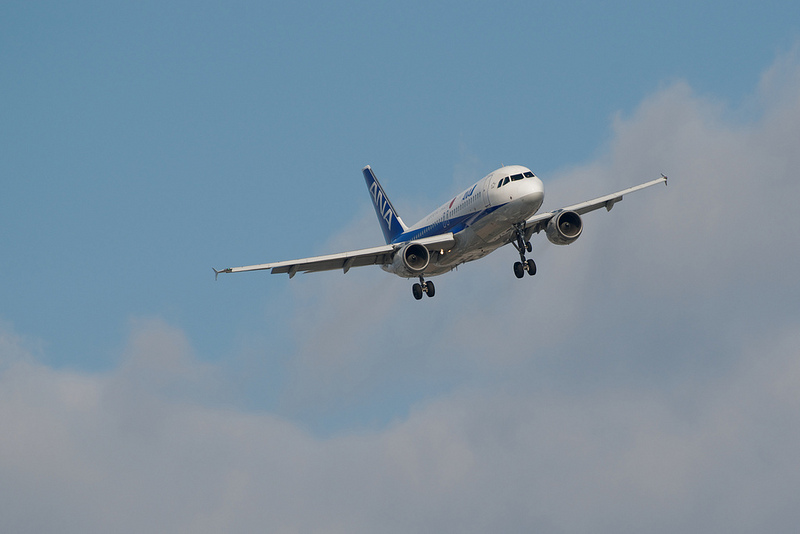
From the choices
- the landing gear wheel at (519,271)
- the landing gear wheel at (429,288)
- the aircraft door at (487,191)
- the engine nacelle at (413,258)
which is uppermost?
the aircraft door at (487,191)

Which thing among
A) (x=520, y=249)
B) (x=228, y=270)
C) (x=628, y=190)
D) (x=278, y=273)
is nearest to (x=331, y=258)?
(x=278, y=273)

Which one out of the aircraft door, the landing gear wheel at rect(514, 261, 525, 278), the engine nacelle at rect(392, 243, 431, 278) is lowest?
the landing gear wheel at rect(514, 261, 525, 278)

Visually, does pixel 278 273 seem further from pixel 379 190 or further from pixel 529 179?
pixel 379 190

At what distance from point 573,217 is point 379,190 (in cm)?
2601

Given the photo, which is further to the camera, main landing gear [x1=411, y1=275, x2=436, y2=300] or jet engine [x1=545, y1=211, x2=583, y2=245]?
main landing gear [x1=411, y1=275, x2=436, y2=300]

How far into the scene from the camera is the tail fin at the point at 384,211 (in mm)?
74938

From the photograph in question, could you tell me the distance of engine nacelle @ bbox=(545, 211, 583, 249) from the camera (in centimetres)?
5772

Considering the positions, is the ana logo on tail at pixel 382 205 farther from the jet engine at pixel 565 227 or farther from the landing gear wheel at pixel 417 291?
the jet engine at pixel 565 227

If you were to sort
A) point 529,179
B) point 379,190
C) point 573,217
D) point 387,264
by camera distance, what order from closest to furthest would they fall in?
point 529,179 < point 573,217 < point 387,264 < point 379,190

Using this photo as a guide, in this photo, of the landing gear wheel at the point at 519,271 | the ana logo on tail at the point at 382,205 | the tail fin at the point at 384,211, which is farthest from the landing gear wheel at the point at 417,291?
the ana logo on tail at the point at 382,205

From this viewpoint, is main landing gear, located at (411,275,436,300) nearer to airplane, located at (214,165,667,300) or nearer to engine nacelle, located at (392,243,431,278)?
airplane, located at (214,165,667,300)

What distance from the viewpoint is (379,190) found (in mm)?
80875

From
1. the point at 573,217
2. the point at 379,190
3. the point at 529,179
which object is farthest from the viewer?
the point at 379,190

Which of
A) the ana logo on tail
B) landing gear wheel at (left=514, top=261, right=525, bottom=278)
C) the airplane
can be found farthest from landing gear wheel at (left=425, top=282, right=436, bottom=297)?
the ana logo on tail
